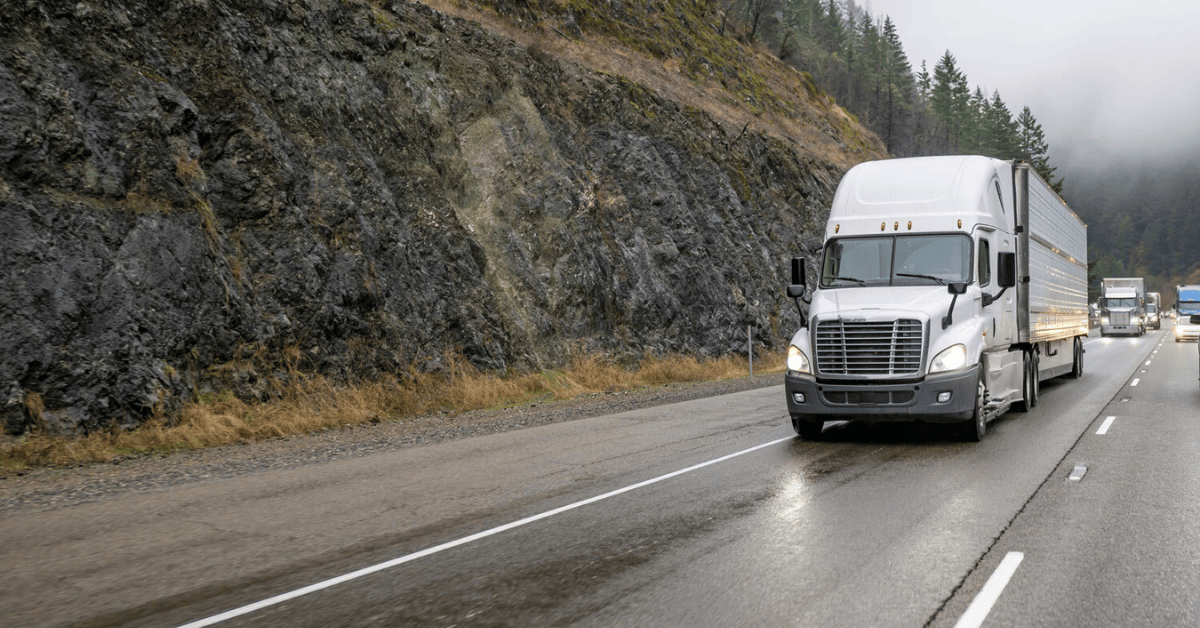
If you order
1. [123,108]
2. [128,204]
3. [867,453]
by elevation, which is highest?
[123,108]

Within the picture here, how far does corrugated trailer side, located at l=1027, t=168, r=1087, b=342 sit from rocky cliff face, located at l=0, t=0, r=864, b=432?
32.8ft

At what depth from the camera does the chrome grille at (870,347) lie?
10.6 metres

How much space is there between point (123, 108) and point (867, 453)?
12374 mm

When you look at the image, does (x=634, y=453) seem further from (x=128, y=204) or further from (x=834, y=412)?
(x=128, y=204)

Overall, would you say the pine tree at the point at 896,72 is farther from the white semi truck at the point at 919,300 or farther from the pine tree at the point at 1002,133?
the white semi truck at the point at 919,300

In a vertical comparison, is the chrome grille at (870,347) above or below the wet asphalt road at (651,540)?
above

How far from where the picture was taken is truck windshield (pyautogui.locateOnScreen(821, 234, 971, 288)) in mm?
11602

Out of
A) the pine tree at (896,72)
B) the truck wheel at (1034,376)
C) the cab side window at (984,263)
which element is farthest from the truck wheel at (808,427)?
the pine tree at (896,72)

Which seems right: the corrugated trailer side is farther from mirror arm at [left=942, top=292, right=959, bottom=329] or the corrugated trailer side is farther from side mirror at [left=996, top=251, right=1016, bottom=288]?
mirror arm at [left=942, top=292, right=959, bottom=329]

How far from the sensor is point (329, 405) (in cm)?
1460

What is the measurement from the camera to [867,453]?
10.4m

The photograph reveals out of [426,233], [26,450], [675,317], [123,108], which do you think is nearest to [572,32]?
[675,317]

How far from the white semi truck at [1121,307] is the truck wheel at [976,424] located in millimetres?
49700

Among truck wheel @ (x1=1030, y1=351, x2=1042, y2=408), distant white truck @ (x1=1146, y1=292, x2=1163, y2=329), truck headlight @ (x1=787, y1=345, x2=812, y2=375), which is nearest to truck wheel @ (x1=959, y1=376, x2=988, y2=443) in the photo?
truck headlight @ (x1=787, y1=345, x2=812, y2=375)
